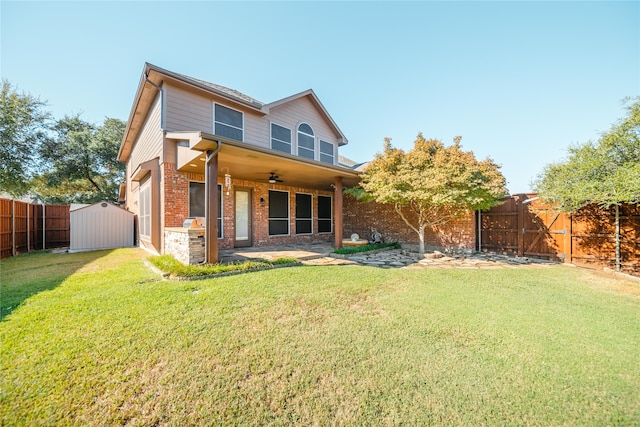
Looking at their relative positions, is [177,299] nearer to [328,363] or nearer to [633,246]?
[328,363]

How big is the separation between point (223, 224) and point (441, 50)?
944cm

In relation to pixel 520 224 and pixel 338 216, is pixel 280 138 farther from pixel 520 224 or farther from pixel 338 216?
pixel 520 224

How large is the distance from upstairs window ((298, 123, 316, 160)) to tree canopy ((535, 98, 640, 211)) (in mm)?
8718

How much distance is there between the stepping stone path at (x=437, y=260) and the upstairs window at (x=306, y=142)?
5.57m

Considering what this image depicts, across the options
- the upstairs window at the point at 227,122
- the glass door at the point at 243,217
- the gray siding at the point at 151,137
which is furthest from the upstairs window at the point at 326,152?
the gray siding at the point at 151,137

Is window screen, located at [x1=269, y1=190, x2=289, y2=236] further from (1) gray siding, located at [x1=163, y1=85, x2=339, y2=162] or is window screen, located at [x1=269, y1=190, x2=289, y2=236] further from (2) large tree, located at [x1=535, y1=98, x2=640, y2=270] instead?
(2) large tree, located at [x1=535, y1=98, x2=640, y2=270]

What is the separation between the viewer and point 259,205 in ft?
31.6

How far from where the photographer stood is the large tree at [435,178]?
7.23m

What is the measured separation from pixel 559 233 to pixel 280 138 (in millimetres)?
10258

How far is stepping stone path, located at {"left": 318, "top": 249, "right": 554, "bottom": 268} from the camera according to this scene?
6.96 metres

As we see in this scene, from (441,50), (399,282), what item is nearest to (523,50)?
(441,50)

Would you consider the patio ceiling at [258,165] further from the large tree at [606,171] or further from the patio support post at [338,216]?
the large tree at [606,171]

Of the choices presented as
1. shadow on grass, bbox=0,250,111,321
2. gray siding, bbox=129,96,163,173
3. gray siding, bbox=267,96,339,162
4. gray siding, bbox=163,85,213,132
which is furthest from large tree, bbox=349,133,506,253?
shadow on grass, bbox=0,250,111,321

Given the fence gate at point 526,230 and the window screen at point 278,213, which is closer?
the fence gate at point 526,230
